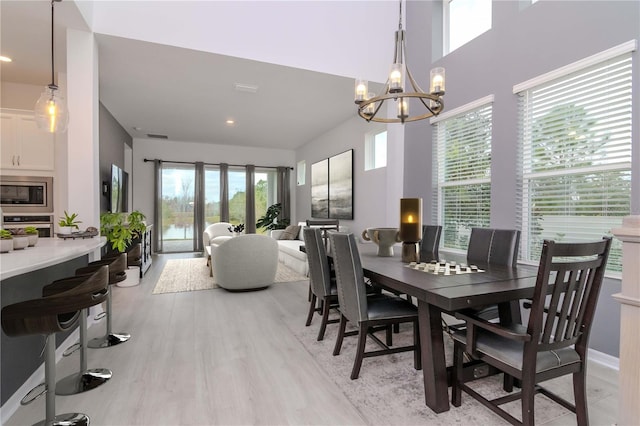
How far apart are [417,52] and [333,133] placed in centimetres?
295

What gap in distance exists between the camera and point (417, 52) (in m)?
4.49

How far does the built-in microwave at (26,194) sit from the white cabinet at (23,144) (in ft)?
0.55

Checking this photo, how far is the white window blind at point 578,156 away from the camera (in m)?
2.39

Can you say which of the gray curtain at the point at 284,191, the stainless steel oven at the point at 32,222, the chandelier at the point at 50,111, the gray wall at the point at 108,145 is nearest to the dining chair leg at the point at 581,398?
the chandelier at the point at 50,111

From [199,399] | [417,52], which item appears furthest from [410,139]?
[199,399]

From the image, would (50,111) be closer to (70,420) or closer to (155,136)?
(70,420)

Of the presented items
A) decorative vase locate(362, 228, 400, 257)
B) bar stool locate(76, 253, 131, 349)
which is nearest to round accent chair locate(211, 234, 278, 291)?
bar stool locate(76, 253, 131, 349)

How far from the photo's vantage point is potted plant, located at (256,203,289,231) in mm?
9156

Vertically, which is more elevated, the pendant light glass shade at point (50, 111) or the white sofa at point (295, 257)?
the pendant light glass shade at point (50, 111)

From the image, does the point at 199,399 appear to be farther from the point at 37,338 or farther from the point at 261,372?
the point at 37,338

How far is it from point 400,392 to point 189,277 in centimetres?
424

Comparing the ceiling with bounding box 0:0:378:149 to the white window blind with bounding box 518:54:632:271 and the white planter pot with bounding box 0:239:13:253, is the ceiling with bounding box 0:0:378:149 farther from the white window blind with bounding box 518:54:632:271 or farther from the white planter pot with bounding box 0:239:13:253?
the white window blind with bounding box 518:54:632:271

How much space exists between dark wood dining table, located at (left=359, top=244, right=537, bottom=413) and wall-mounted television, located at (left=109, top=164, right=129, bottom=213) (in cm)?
539

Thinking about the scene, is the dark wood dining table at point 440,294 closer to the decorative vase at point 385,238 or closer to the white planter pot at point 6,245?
the decorative vase at point 385,238
